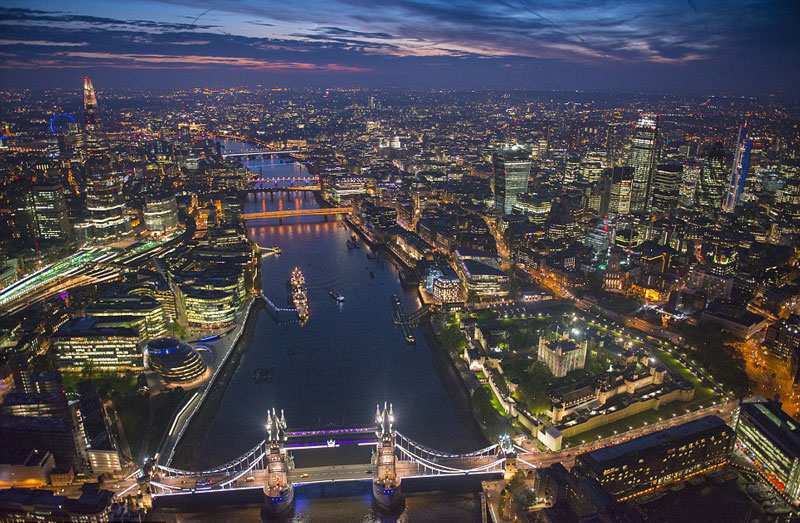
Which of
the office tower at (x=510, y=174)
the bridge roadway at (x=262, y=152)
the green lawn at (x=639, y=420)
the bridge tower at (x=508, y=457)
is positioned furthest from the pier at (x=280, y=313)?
the bridge roadway at (x=262, y=152)

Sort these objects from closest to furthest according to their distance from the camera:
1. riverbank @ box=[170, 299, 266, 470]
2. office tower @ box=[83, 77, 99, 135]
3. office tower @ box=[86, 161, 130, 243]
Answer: riverbank @ box=[170, 299, 266, 470], office tower @ box=[86, 161, 130, 243], office tower @ box=[83, 77, 99, 135]

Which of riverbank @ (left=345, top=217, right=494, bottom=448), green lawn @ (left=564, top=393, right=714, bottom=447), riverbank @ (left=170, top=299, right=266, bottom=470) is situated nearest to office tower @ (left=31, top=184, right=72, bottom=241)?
riverbank @ (left=170, top=299, right=266, bottom=470)

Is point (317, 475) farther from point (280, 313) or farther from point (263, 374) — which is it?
point (280, 313)

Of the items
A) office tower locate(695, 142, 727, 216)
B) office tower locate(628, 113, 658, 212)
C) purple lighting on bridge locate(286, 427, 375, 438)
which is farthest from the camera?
office tower locate(628, 113, 658, 212)

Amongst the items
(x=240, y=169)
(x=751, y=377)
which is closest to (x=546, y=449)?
(x=751, y=377)

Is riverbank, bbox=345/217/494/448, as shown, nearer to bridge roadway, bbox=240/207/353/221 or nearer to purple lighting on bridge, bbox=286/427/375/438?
purple lighting on bridge, bbox=286/427/375/438

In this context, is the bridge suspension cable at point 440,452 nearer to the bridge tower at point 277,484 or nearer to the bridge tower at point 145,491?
the bridge tower at point 277,484

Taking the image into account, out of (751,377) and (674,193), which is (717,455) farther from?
(674,193)
